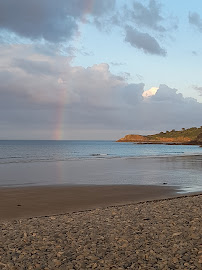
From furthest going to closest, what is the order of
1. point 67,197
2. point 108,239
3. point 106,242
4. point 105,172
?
point 105,172 → point 67,197 → point 108,239 → point 106,242

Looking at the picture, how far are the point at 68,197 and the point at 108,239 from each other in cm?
1040

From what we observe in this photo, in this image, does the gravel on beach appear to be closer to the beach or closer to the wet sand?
the beach

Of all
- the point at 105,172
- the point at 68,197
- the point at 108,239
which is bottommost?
the point at 105,172

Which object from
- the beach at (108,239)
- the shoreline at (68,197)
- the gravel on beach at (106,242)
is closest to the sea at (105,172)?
the shoreline at (68,197)

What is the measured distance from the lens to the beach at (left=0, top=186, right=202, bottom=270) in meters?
7.16

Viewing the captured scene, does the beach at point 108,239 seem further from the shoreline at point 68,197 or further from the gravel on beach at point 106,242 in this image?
the shoreline at point 68,197

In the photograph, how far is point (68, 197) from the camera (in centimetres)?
1891

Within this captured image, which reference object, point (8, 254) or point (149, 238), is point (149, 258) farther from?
point (8, 254)

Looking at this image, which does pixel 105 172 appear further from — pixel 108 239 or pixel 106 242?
pixel 106 242

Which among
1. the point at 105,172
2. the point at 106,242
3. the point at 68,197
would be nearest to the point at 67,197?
the point at 68,197

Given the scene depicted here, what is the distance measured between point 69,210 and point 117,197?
4769 millimetres

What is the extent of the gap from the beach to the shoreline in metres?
0.25

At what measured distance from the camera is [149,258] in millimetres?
7328

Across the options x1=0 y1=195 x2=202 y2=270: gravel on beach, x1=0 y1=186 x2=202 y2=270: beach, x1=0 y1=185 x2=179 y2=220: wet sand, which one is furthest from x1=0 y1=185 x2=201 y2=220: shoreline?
x1=0 y1=195 x2=202 y2=270: gravel on beach
